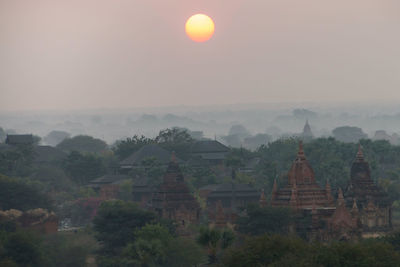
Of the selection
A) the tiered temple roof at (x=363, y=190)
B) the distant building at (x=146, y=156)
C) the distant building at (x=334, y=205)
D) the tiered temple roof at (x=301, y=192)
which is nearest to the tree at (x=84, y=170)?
the distant building at (x=146, y=156)

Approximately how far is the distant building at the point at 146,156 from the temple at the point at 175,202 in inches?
1573

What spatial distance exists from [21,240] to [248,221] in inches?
883

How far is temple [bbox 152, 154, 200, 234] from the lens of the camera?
141000 mm

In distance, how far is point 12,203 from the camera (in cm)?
14650

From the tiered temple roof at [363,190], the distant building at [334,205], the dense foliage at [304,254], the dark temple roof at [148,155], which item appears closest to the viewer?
the dense foliage at [304,254]

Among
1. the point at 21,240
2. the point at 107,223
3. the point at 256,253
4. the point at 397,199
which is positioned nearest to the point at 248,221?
the point at 107,223

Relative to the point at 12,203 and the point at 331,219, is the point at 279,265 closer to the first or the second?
the point at 331,219

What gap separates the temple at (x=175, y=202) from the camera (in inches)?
5551

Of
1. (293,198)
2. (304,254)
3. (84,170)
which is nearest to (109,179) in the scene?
(84,170)

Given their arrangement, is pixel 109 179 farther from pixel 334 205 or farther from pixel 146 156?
pixel 334 205

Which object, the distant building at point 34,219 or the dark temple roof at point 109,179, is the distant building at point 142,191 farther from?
the distant building at point 34,219

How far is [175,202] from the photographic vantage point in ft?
468

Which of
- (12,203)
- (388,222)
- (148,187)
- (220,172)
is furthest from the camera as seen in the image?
(220,172)

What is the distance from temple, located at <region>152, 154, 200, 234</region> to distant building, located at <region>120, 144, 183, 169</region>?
40.0m
